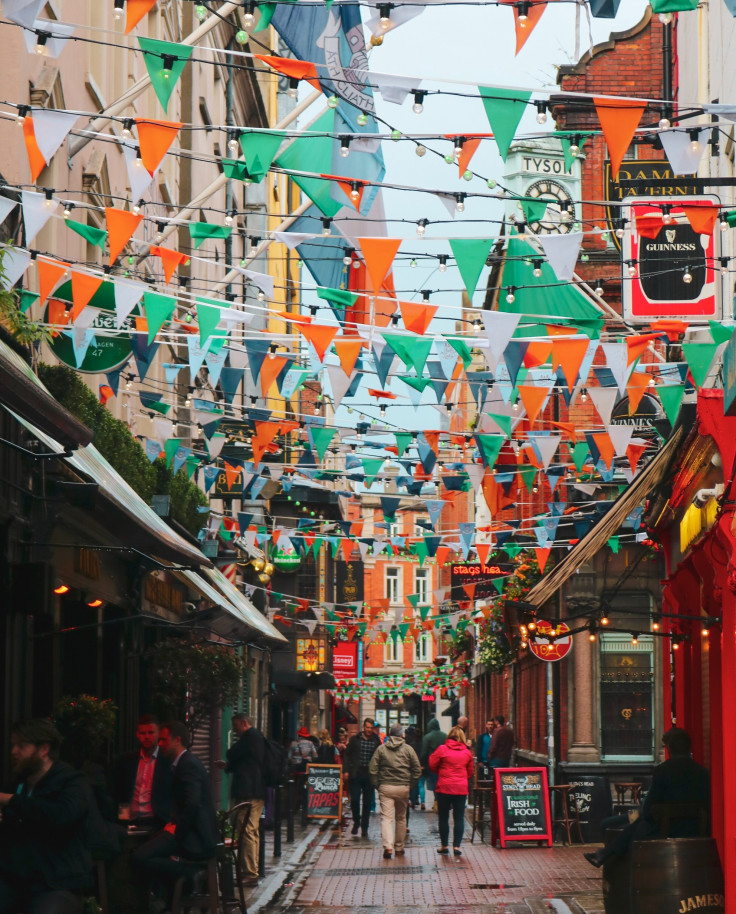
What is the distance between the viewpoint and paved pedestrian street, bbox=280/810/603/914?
1408cm

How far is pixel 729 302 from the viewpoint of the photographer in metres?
14.7

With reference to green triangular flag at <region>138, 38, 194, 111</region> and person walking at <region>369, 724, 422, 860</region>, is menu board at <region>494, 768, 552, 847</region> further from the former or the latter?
green triangular flag at <region>138, 38, 194, 111</region>

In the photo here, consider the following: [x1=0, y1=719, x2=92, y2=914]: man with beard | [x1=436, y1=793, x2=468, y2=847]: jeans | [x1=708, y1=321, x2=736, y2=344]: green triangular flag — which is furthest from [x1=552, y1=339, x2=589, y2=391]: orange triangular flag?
[x1=436, y1=793, x2=468, y2=847]: jeans

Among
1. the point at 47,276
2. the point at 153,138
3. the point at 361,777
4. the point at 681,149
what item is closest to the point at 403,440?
the point at 47,276

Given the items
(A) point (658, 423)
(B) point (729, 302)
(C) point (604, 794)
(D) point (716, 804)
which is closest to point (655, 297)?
(B) point (729, 302)

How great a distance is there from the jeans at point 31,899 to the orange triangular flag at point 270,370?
7.01 meters

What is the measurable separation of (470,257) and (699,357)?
10.9 ft

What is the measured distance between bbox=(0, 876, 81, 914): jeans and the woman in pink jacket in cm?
1295

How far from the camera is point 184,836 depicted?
10188 millimetres

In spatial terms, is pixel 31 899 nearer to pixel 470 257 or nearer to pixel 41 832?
pixel 41 832

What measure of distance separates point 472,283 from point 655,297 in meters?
6.28

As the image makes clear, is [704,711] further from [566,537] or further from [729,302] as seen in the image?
[566,537]

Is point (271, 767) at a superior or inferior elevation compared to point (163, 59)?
inferior

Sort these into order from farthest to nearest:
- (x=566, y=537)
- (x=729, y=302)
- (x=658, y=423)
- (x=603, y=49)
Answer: (x=603, y=49)
(x=566, y=537)
(x=658, y=423)
(x=729, y=302)
